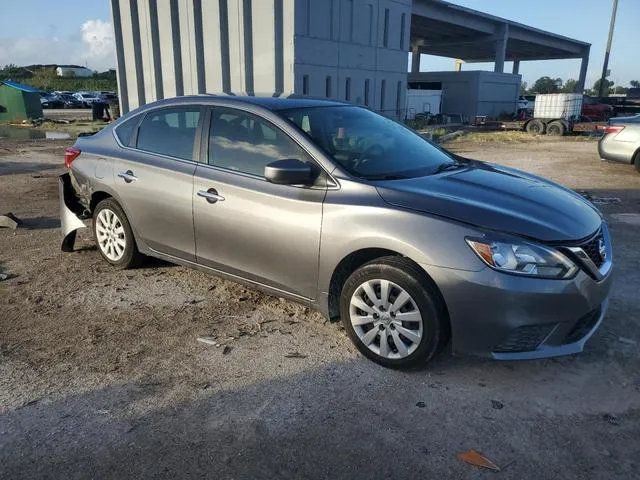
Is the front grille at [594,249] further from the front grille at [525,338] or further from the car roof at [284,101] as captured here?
the car roof at [284,101]

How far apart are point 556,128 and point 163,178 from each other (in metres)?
22.1

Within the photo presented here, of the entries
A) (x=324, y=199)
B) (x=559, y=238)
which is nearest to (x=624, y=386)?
(x=559, y=238)

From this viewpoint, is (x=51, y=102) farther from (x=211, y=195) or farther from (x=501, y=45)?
(x=211, y=195)

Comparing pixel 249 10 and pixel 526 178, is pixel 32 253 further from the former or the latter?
pixel 249 10

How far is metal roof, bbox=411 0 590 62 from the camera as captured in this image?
1342 inches

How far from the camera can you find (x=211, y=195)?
402 cm

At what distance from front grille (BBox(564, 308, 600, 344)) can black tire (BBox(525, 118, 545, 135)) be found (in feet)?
72.3

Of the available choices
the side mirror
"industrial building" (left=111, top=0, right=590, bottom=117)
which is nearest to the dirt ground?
the side mirror

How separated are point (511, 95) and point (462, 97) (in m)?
5.05

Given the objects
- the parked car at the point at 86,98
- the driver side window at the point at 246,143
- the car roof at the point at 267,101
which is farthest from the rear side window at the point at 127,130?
the parked car at the point at 86,98

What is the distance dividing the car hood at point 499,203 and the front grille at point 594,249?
56mm

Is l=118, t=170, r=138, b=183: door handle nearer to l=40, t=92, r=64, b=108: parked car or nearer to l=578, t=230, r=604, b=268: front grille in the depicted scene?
l=578, t=230, r=604, b=268: front grille

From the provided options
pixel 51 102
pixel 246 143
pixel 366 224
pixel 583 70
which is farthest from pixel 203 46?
pixel 583 70

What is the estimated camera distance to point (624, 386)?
316 cm
